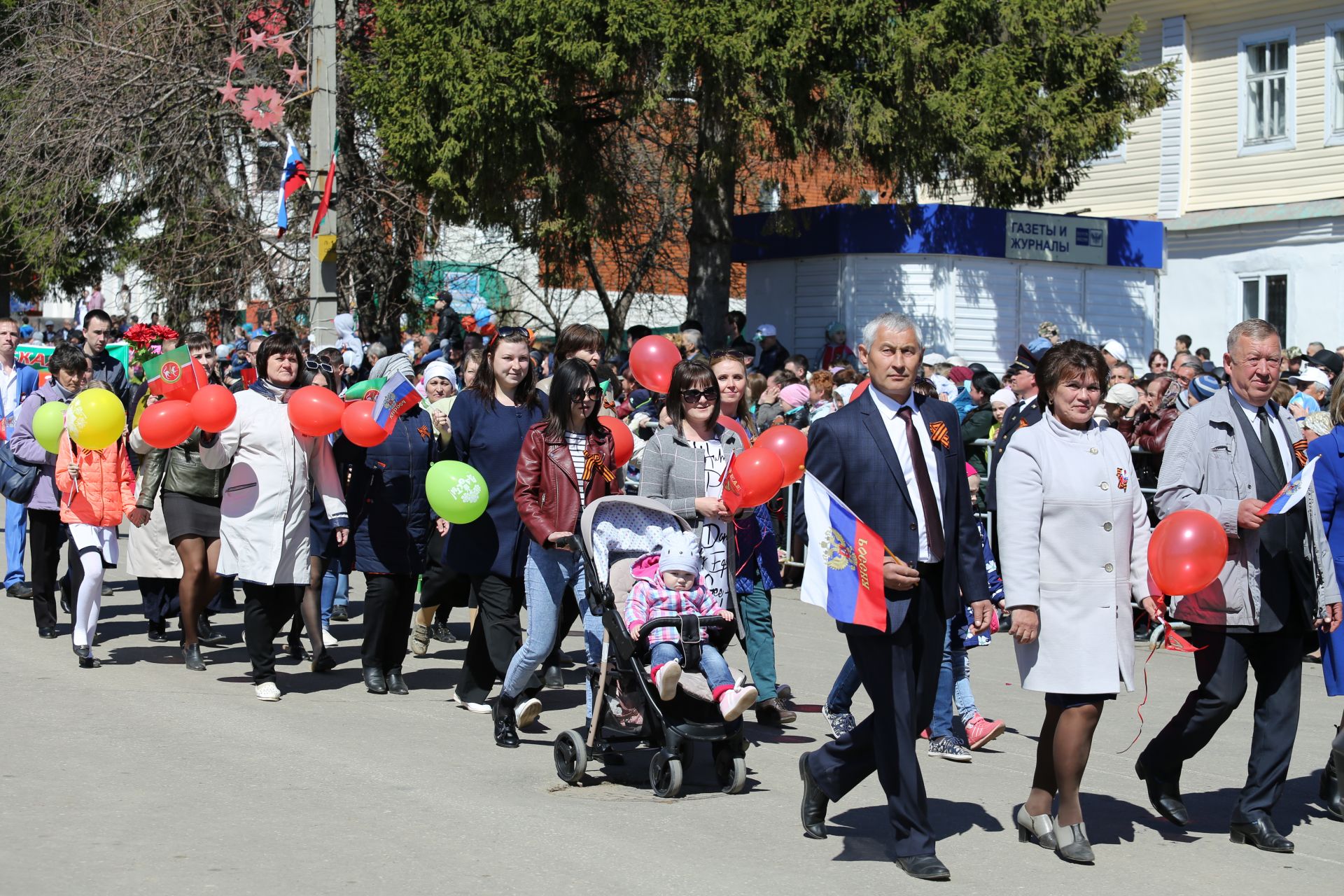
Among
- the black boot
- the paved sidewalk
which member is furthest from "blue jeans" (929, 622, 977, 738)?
the black boot

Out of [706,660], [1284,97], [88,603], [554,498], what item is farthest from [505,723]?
[1284,97]

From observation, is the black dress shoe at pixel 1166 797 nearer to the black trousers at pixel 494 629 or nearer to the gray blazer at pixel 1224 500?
the gray blazer at pixel 1224 500

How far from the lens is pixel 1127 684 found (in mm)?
5902

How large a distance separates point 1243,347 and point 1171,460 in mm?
558

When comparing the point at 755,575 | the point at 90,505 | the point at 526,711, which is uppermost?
the point at 90,505

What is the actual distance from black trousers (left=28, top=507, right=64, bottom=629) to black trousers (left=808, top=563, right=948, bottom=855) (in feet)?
22.8

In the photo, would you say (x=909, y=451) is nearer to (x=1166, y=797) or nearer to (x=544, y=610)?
(x=1166, y=797)

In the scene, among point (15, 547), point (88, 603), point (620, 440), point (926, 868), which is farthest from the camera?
point (15, 547)

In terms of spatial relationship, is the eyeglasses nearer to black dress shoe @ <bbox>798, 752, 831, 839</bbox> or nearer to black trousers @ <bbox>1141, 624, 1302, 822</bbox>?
black dress shoe @ <bbox>798, 752, 831, 839</bbox>

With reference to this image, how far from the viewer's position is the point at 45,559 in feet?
35.3

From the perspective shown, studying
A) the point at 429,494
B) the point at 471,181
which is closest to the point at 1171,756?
the point at 429,494

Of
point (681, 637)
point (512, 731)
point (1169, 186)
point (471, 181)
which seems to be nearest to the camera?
point (681, 637)

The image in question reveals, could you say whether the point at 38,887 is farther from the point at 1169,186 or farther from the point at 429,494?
the point at 1169,186

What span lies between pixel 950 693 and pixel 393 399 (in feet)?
11.8
